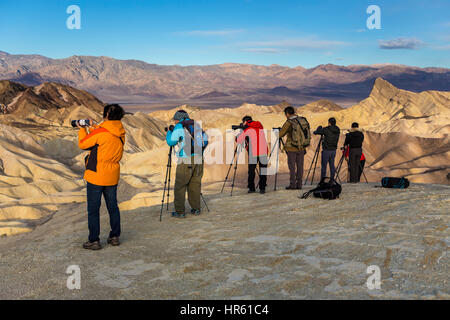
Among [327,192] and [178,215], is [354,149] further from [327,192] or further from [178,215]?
[178,215]

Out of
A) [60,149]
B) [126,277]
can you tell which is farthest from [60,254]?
[60,149]

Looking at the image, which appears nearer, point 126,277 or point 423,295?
point 423,295

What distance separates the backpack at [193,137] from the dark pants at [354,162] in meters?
6.32

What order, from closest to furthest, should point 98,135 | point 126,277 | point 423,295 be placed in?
point 423,295, point 126,277, point 98,135

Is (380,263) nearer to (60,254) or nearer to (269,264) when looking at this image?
(269,264)

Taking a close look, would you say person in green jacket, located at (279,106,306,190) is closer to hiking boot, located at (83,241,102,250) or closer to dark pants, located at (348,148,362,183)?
dark pants, located at (348,148,362,183)

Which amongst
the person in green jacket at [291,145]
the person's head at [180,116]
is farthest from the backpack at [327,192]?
the person's head at [180,116]

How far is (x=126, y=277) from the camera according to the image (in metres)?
4.79

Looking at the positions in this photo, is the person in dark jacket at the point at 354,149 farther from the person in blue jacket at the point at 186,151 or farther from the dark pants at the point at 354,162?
the person in blue jacket at the point at 186,151

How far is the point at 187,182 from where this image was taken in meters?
7.61

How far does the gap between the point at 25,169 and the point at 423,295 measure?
34571 mm

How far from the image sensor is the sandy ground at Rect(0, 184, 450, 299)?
4273 mm

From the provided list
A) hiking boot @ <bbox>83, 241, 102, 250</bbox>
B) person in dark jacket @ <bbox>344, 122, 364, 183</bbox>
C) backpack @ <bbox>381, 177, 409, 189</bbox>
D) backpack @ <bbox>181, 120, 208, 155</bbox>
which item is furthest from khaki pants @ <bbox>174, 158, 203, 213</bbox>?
person in dark jacket @ <bbox>344, 122, 364, 183</bbox>

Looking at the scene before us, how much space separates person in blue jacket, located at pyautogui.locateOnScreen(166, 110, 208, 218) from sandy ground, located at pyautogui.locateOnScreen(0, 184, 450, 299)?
→ 60cm
